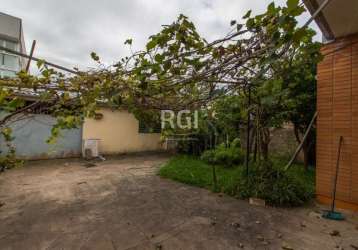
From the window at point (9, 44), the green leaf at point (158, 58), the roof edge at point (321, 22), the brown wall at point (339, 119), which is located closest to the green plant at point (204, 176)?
the brown wall at point (339, 119)

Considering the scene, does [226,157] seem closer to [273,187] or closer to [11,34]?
[273,187]

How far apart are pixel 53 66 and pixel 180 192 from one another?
10.6 feet

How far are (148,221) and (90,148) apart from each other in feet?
20.7

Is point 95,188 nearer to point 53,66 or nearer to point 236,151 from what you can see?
point 53,66

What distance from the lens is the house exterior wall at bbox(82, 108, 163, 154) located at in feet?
29.0

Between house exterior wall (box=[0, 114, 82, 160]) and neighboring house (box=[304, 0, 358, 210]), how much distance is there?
744cm

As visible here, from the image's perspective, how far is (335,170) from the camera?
3279 millimetres

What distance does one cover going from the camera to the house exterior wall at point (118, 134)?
8.84 m

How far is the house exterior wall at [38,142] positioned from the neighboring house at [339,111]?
7.44m

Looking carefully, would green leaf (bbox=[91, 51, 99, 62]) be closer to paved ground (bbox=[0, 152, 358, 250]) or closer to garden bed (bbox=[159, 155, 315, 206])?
paved ground (bbox=[0, 152, 358, 250])

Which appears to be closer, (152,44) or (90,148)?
(152,44)

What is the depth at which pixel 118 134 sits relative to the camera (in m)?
9.55

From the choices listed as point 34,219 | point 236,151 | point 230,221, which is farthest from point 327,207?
point 34,219

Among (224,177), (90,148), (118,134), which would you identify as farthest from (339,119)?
(118,134)
